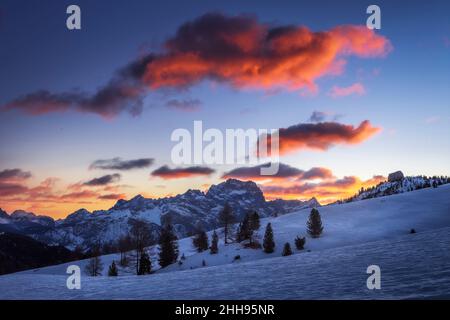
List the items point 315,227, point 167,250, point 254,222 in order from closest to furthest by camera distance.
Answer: point 167,250 → point 315,227 → point 254,222

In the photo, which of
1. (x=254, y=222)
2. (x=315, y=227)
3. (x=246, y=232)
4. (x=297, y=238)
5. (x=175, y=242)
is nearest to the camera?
(x=297, y=238)

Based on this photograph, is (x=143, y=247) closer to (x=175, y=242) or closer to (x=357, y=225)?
(x=175, y=242)

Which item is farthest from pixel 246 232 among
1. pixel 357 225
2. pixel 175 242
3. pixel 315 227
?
pixel 357 225

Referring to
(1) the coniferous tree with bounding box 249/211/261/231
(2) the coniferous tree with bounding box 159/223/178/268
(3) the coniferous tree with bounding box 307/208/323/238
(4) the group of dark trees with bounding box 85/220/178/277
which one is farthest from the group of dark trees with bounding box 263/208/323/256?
→ (4) the group of dark trees with bounding box 85/220/178/277

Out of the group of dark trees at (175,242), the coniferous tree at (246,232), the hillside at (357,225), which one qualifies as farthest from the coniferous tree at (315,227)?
the coniferous tree at (246,232)

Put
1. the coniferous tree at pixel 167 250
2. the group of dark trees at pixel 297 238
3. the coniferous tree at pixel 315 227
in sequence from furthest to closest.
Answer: the coniferous tree at pixel 315 227, the coniferous tree at pixel 167 250, the group of dark trees at pixel 297 238

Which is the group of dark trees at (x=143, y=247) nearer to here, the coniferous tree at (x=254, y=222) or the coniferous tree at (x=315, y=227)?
the coniferous tree at (x=254, y=222)

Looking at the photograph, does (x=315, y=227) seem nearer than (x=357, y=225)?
Yes

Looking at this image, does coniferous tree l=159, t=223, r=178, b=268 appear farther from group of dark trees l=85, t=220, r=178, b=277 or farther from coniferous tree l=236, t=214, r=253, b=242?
coniferous tree l=236, t=214, r=253, b=242

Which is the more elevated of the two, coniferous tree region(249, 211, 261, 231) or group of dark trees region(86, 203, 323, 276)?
coniferous tree region(249, 211, 261, 231)

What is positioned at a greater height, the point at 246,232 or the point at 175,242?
the point at 246,232
